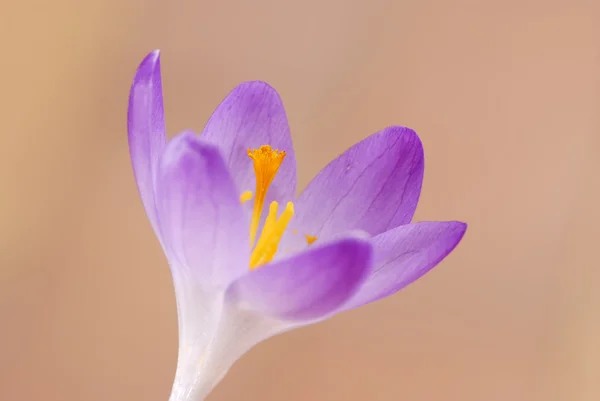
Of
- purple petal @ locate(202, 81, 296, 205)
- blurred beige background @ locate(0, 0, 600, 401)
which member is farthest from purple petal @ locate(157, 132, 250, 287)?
blurred beige background @ locate(0, 0, 600, 401)

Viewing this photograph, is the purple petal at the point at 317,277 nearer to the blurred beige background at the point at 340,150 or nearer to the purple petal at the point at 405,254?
the purple petal at the point at 405,254

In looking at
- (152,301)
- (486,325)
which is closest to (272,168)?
(152,301)

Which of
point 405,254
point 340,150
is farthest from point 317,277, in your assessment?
point 340,150

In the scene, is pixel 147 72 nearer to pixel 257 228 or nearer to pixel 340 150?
pixel 257 228

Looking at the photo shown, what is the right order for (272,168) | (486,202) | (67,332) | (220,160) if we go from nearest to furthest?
(220,160) < (272,168) < (67,332) < (486,202)

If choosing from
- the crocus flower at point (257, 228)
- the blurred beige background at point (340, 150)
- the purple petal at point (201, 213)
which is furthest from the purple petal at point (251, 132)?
the blurred beige background at point (340, 150)

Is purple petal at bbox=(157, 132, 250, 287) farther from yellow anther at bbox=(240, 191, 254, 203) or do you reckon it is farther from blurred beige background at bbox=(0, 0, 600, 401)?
blurred beige background at bbox=(0, 0, 600, 401)

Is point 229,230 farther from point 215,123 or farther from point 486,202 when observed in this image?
point 486,202
